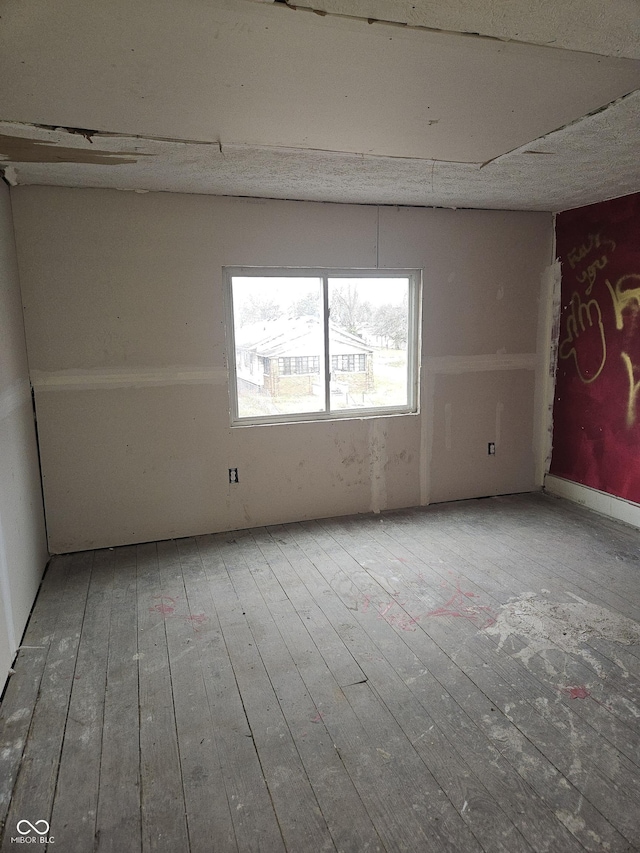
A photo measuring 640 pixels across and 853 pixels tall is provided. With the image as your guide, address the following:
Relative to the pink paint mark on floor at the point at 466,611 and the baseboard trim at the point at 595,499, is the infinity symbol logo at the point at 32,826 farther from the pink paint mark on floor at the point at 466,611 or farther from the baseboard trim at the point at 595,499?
the baseboard trim at the point at 595,499

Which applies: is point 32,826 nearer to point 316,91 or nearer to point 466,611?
point 466,611

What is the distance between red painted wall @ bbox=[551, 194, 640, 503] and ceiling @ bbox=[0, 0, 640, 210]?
0.88 meters

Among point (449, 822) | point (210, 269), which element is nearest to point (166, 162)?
point (210, 269)

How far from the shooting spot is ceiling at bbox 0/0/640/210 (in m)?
1.45

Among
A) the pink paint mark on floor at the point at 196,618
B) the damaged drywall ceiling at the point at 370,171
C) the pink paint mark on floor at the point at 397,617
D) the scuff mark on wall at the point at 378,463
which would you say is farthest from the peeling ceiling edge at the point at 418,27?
the scuff mark on wall at the point at 378,463

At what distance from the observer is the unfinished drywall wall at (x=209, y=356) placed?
3383 millimetres

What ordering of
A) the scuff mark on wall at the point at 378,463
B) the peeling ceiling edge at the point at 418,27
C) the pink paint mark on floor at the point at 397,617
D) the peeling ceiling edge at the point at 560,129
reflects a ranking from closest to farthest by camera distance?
the peeling ceiling edge at the point at 418,27
the peeling ceiling edge at the point at 560,129
the pink paint mark on floor at the point at 397,617
the scuff mark on wall at the point at 378,463

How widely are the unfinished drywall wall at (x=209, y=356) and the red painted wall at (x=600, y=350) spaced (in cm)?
28

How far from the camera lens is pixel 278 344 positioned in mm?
3916

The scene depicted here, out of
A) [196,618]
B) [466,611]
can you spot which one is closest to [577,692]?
[466,611]

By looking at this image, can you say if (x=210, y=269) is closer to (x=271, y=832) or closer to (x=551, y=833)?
(x=271, y=832)
